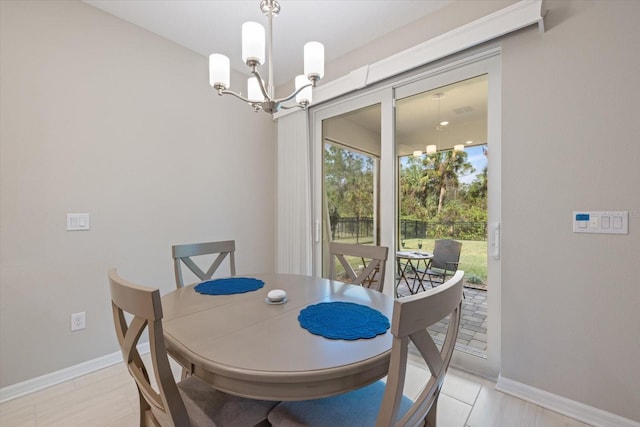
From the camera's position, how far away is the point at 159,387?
2.69ft

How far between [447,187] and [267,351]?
1.89 m

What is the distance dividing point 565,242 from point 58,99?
3.51 metres

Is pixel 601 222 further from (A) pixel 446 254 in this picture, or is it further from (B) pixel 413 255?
(B) pixel 413 255

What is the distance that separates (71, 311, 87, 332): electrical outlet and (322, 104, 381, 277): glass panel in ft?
6.83

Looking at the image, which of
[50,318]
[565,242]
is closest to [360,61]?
[565,242]

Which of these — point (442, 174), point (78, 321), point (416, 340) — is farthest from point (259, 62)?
point (78, 321)

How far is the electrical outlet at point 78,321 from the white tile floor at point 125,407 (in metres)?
0.36

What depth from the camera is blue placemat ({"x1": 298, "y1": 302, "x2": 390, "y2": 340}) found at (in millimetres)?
1041

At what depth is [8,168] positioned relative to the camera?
181 cm

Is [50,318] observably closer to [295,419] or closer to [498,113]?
[295,419]

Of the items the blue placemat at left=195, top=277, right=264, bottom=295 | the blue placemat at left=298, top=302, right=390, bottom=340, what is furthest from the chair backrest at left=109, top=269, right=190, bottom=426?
the blue placemat at left=195, top=277, right=264, bottom=295

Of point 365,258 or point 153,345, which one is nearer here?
point 153,345

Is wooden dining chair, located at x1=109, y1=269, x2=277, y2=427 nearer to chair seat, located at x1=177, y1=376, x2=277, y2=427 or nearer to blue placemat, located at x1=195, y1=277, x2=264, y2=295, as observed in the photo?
chair seat, located at x1=177, y1=376, x2=277, y2=427

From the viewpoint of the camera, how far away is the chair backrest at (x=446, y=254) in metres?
2.20
